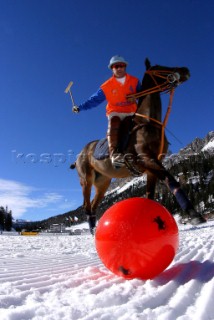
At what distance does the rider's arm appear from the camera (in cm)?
855

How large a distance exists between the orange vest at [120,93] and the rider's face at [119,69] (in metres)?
0.14

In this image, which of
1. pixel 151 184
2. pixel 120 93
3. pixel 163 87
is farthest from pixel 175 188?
pixel 120 93

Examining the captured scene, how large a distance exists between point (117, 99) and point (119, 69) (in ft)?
2.43

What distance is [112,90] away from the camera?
27.0 feet

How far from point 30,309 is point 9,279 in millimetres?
1373

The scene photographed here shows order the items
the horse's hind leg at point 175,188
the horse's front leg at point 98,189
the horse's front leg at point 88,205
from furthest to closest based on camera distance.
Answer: the horse's front leg at point 88,205 → the horse's front leg at point 98,189 → the horse's hind leg at point 175,188

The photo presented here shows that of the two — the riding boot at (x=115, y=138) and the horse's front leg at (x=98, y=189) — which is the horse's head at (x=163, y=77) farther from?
the horse's front leg at (x=98, y=189)

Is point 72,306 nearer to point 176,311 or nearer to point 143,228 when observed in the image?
point 176,311

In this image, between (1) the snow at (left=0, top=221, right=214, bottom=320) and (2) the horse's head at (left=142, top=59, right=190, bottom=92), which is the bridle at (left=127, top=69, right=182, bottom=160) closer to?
(2) the horse's head at (left=142, top=59, right=190, bottom=92)

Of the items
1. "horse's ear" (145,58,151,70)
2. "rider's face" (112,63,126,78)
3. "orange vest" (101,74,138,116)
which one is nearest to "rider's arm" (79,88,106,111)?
"orange vest" (101,74,138,116)

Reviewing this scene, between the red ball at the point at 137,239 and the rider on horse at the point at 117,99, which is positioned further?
the rider on horse at the point at 117,99

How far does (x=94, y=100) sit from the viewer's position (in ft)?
28.7

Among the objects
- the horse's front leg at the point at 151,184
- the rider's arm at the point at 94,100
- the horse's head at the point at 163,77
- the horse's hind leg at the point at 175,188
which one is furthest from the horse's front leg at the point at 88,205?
the horse's hind leg at the point at 175,188

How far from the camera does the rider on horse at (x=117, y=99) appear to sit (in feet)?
25.8
